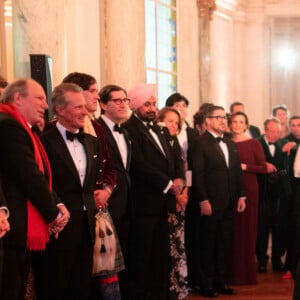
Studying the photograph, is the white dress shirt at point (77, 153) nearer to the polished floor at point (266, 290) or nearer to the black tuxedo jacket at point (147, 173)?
the black tuxedo jacket at point (147, 173)

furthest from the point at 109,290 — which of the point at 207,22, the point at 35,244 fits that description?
the point at 207,22

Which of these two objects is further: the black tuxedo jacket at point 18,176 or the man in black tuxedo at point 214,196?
the man in black tuxedo at point 214,196

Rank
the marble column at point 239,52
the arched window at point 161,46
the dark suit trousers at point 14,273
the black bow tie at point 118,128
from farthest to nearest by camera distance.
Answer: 1. the marble column at point 239,52
2. the arched window at point 161,46
3. the black bow tie at point 118,128
4. the dark suit trousers at point 14,273

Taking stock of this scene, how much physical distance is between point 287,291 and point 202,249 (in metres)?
0.82

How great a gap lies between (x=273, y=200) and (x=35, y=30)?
10.2ft

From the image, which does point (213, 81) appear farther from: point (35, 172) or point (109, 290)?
point (35, 172)

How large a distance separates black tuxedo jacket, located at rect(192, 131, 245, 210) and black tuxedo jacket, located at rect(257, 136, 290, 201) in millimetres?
943

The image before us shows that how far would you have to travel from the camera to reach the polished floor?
19.2ft

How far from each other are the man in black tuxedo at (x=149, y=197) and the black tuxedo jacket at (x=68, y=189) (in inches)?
39.1

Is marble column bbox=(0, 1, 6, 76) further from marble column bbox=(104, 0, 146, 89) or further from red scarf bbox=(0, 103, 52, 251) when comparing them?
red scarf bbox=(0, 103, 52, 251)

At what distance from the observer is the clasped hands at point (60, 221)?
11.7ft

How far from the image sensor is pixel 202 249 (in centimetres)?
600

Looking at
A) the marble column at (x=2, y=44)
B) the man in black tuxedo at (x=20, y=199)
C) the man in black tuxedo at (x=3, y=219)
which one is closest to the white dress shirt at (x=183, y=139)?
the marble column at (x=2, y=44)

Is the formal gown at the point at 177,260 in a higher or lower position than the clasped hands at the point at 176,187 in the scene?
lower
